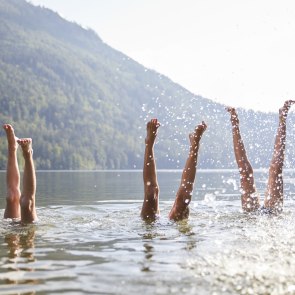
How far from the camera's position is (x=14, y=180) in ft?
30.0

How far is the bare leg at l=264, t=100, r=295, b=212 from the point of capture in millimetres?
9742

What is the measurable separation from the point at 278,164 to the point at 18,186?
175 inches

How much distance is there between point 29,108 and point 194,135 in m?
193

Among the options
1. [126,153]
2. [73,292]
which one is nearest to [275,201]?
[73,292]

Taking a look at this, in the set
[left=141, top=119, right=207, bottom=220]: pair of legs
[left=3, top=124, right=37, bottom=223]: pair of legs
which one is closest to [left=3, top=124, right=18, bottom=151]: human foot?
[left=3, top=124, right=37, bottom=223]: pair of legs

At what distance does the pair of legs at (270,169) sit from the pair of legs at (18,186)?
3484mm

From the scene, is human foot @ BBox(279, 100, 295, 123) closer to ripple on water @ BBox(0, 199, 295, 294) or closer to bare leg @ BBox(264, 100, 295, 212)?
bare leg @ BBox(264, 100, 295, 212)

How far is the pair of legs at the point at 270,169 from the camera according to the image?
31.4 ft

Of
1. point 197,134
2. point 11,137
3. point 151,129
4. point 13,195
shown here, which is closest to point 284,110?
point 197,134

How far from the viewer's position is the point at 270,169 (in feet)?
32.5

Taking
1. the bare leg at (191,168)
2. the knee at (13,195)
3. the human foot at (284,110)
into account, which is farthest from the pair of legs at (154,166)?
the knee at (13,195)

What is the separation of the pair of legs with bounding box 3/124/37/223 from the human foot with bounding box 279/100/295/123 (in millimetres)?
4378

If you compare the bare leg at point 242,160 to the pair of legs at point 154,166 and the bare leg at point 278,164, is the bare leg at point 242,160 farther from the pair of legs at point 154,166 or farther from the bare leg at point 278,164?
the pair of legs at point 154,166

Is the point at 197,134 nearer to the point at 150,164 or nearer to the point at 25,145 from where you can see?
the point at 150,164
